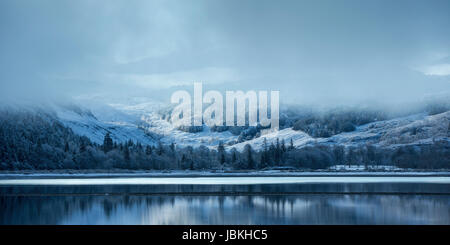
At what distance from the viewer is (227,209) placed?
51.2m

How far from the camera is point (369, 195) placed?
66.6 m

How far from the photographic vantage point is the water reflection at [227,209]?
4300 cm

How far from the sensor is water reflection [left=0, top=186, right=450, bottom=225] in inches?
1693
